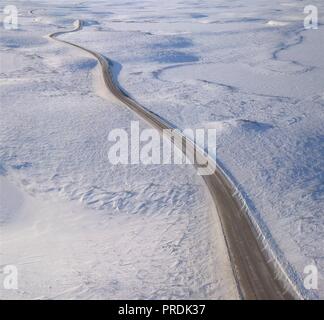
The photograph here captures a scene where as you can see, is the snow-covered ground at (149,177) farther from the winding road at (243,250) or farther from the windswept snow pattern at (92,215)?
the winding road at (243,250)

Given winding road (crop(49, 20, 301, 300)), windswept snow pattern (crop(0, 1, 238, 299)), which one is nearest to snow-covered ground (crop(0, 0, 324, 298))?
windswept snow pattern (crop(0, 1, 238, 299))

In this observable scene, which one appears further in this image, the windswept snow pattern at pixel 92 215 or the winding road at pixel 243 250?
the windswept snow pattern at pixel 92 215

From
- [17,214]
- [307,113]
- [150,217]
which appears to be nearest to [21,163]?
[17,214]

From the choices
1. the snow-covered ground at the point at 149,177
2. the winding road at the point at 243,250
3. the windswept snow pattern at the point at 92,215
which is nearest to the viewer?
the winding road at the point at 243,250

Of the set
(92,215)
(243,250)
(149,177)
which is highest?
(149,177)

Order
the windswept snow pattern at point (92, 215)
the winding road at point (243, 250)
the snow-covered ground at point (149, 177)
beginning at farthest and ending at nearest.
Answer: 1. the snow-covered ground at point (149, 177)
2. the windswept snow pattern at point (92, 215)
3. the winding road at point (243, 250)

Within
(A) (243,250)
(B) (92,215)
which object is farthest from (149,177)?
(A) (243,250)

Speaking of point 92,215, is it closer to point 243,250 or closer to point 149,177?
point 149,177

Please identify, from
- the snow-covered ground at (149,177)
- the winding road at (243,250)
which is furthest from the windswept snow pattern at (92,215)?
the winding road at (243,250)

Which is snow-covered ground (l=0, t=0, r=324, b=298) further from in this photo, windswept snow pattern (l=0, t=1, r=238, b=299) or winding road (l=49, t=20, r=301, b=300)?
winding road (l=49, t=20, r=301, b=300)
